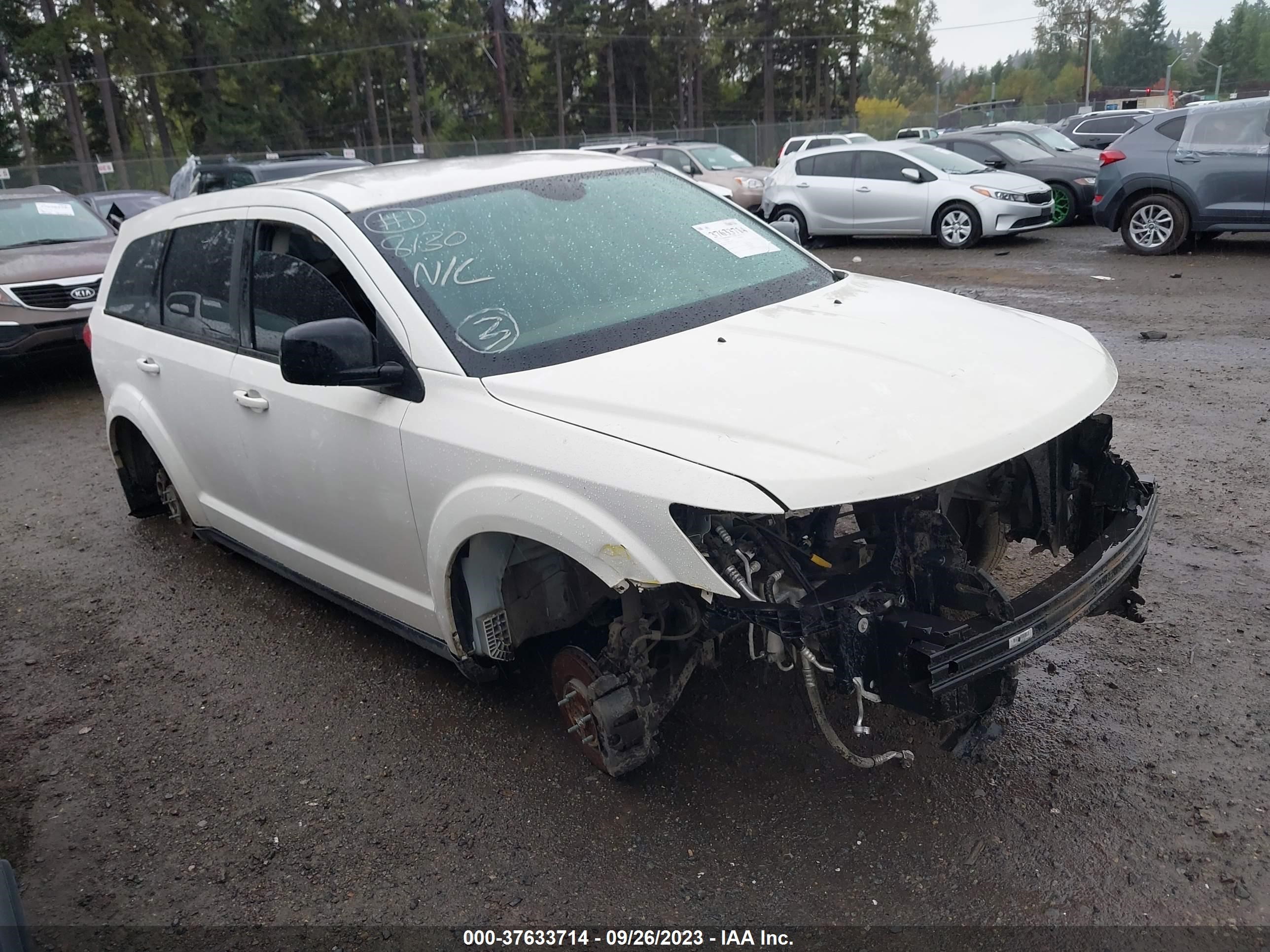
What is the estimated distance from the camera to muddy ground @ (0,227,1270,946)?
2645 millimetres

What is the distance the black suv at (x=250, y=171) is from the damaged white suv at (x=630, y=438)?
1059 centimetres

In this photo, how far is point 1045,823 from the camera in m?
2.79

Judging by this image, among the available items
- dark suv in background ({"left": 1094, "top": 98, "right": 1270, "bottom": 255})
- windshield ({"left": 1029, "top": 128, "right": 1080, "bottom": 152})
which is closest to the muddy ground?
dark suv in background ({"left": 1094, "top": 98, "right": 1270, "bottom": 255})

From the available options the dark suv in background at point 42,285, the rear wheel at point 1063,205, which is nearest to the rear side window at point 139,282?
the dark suv in background at point 42,285

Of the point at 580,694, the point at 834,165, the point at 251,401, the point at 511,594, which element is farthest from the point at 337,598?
the point at 834,165

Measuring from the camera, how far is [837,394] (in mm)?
2641

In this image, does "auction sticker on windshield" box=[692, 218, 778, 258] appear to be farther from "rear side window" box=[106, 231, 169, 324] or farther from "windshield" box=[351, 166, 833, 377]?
"rear side window" box=[106, 231, 169, 324]

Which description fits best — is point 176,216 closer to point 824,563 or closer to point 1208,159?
point 824,563

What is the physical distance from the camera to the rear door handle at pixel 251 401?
3.70 m

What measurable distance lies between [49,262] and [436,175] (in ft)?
24.1

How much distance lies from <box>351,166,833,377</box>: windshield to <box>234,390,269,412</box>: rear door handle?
829 millimetres

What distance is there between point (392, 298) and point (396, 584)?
1.00 metres

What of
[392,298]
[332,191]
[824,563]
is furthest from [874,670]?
[332,191]

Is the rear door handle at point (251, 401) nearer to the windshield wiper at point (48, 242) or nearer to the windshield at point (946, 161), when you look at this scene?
the windshield wiper at point (48, 242)
